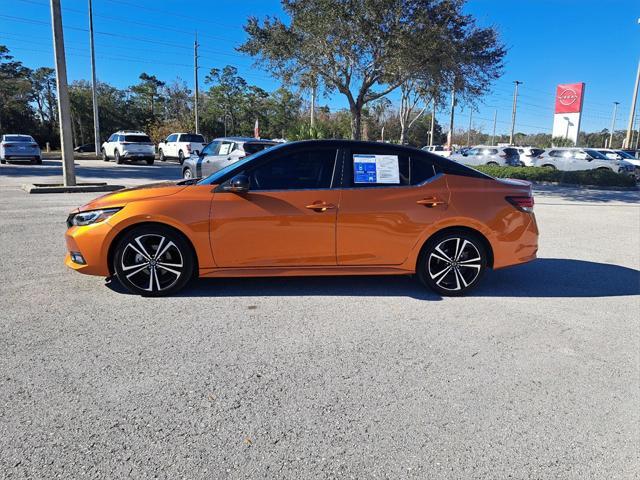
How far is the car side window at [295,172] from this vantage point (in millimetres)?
4734

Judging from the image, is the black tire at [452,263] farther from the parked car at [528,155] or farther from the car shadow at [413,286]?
the parked car at [528,155]

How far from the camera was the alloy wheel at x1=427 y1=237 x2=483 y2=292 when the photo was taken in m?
4.92

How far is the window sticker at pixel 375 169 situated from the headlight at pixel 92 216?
2.40 meters

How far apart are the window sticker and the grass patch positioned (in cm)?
1520

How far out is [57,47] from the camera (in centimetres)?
1253

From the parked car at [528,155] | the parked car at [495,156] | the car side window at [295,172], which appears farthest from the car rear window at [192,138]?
the car side window at [295,172]

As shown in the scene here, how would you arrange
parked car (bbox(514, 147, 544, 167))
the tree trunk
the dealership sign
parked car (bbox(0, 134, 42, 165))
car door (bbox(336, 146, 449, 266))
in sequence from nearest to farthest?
car door (bbox(336, 146, 449, 266)) < the tree trunk < parked car (bbox(0, 134, 42, 165)) < parked car (bbox(514, 147, 544, 167)) < the dealership sign

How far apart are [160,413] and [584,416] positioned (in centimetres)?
256

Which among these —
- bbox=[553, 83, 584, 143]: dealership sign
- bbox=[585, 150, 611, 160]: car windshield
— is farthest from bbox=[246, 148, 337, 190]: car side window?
bbox=[553, 83, 584, 143]: dealership sign

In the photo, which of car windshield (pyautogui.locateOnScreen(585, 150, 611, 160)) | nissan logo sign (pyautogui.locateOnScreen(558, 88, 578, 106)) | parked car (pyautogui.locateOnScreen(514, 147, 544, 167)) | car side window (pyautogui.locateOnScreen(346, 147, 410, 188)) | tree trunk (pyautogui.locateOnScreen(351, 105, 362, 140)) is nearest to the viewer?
car side window (pyautogui.locateOnScreen(346, 147, 410, 188))

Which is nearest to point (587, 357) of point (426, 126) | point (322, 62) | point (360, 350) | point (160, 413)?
point (360, 350)

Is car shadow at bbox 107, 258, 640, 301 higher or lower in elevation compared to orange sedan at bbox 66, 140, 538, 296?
lower

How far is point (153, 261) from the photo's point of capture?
4.60m

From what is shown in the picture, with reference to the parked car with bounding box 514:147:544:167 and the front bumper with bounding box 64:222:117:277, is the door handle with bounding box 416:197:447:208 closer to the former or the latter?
the front bumper with bounding box 64:222:117:277
